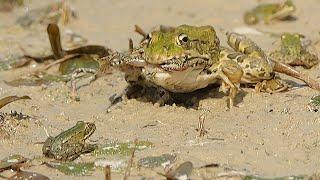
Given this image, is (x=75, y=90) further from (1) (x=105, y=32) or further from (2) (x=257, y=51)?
(1) (x=105, y=32)

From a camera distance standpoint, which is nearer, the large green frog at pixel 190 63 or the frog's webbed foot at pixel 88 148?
the frog's webbed foot at pixel 88 148

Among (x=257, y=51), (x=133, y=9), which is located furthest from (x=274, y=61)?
(x=133, y=9)

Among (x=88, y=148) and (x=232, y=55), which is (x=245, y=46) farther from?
(x=88, y=148)

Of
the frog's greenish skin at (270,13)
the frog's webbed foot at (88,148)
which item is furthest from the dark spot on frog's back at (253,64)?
the frog's greenish skin at (270,13)

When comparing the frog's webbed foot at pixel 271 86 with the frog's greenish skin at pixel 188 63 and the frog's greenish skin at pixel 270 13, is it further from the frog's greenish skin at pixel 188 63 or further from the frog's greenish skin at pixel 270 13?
the frog's greenish skin at pixel 270 13

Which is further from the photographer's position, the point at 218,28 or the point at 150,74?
the point at 218,28

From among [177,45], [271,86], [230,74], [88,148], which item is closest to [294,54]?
[271,86]
